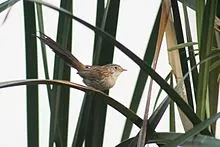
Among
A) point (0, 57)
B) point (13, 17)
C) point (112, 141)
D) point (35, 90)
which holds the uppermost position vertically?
point (13, 17)

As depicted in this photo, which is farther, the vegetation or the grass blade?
the grass blade

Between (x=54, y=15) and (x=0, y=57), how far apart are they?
0.65 ft

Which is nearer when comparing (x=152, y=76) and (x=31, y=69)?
(x=152, y=76)

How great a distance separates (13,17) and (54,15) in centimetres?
12

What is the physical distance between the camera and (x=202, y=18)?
437mm

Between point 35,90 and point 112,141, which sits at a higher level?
point 35,90

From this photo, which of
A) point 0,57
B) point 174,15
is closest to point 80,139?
point 174,15

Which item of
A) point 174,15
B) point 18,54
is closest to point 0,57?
point 18,54

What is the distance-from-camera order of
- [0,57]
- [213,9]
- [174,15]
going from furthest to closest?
[0,57] → [174,15] → [213,9]

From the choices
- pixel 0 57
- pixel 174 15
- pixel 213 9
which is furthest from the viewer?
pixel 0 57

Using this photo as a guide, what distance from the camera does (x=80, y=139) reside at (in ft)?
1.82

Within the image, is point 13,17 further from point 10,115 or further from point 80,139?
point 80,139

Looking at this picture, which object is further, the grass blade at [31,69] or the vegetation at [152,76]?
the grass blade at [31,69]

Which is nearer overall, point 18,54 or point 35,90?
point 35,90
